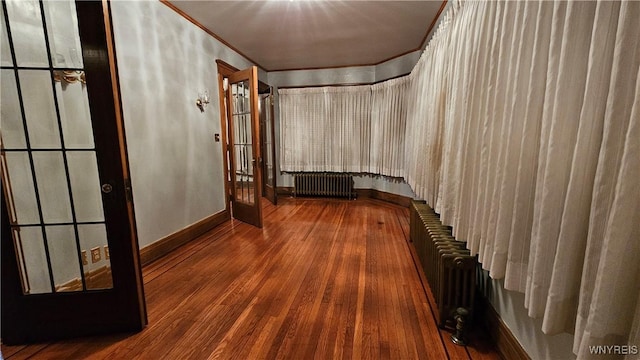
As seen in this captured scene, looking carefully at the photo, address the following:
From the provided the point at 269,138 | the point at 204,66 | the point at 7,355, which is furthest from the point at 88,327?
the point at 269,138

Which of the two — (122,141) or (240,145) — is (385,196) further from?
(122,141)

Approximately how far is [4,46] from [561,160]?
2844mm

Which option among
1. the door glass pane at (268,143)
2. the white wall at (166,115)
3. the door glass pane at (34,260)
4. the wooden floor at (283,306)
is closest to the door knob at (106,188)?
the door glass pane at (34,260)

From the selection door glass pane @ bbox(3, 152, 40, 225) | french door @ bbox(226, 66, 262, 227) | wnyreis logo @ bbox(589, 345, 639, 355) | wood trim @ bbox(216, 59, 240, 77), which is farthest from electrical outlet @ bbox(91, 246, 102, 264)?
wood trim @ bbox(216, 59, 240, 77)

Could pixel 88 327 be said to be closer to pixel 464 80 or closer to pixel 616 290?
pixel 616 290

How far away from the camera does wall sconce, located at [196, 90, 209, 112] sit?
3572mm

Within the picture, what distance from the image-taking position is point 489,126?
1395 millimetres

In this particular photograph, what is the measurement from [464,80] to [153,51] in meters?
3.05

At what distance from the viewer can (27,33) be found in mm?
1584

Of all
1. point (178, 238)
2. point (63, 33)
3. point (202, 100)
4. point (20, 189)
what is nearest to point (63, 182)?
point (20, 189)

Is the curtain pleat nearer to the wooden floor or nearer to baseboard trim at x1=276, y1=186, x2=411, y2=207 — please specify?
the wooden floor

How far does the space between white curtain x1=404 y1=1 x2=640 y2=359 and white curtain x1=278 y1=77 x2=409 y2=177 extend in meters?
3.56

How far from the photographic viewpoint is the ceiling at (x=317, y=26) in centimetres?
307

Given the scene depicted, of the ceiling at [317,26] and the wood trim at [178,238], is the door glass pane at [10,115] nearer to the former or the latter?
the wood trim at [178,238]
